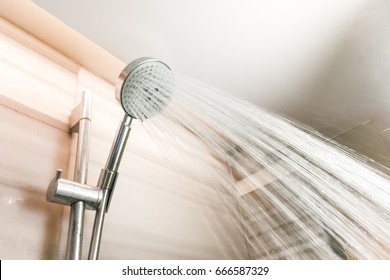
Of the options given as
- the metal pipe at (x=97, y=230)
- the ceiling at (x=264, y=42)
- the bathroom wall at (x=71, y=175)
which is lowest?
the metal pipe at (x=97, y=230)

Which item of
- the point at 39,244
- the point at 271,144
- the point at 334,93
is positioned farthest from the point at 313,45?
the point at 39,244

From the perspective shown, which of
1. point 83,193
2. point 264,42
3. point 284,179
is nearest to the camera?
point 83,193

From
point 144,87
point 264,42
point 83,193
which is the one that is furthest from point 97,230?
point 264,42

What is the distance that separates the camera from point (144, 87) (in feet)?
1.94

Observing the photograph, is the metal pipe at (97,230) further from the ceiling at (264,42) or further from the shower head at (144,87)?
the ceiling at (264,42)

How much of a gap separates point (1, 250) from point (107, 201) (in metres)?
0.19

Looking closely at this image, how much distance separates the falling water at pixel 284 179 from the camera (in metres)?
0.88

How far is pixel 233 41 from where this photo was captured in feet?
2.87

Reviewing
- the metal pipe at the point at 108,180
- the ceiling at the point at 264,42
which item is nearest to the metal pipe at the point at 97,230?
the metal pipe at the point at 108,180

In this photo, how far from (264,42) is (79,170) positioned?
2.05 ft

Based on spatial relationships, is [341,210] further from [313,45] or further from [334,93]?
[313,45]

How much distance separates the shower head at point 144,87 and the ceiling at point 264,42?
29 centimetres

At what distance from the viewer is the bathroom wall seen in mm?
553

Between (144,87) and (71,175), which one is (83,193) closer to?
(71,175)
